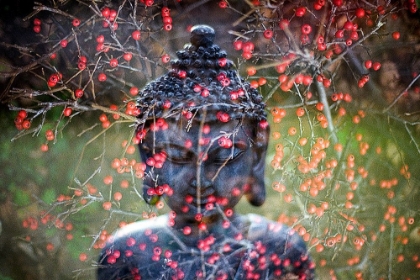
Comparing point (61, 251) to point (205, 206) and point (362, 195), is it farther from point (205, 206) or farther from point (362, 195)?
point (362, 195)

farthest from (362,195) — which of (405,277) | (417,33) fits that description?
(417,33)

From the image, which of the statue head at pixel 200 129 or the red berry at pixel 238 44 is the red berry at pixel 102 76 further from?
the red berry at pixel 238 44

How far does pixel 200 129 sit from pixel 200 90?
0.11m

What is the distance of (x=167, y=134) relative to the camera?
1340mm

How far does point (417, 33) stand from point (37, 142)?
4.75 feet

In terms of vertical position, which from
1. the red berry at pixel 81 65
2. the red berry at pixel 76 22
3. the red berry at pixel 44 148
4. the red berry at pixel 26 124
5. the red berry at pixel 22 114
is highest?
the red berry at pixel 76 22

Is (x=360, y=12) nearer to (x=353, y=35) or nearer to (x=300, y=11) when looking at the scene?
(x=353, y=35)

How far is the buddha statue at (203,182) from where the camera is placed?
1.32 meters

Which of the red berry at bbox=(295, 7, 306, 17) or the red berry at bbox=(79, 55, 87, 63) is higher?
the red berry at bbox=(295, 7, 306, 17)

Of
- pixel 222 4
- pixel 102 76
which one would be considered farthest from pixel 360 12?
pixel 102 76

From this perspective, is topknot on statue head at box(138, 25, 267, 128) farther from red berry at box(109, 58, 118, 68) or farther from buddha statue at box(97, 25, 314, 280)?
red berry at box(109, 58, 118, 68)
